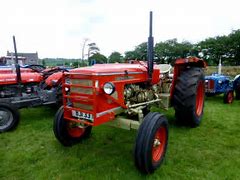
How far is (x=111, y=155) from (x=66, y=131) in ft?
2.72

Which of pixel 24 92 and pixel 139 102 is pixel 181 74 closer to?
pixel 139 102

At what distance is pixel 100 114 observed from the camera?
2.85 meters

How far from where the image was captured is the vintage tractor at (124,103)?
2.75 m

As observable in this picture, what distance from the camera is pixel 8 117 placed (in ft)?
14.7

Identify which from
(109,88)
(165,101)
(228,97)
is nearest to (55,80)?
(165,101)

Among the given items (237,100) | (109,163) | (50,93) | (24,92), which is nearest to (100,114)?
(109,163)

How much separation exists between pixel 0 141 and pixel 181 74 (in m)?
3.66

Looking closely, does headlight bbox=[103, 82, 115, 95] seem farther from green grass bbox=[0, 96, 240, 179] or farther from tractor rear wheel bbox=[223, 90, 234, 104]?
tractor rear wheel bbox=[223, 90, 234, 104]

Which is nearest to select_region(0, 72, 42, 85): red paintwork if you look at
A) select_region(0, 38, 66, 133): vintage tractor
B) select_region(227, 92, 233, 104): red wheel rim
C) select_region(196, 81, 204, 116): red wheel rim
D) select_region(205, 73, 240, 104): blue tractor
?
select_region(0, 38, 66, 133): vintage tractor

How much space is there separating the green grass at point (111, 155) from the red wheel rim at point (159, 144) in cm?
17

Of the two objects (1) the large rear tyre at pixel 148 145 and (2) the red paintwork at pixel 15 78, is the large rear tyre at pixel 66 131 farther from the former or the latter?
(2) the red paintwork at pixel 15 78

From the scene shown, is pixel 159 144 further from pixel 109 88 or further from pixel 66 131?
pixel 66 131

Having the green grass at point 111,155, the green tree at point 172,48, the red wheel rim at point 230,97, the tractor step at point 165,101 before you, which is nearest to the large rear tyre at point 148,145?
the green grass at point 111,155

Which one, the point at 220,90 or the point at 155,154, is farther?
the point at 220,90
